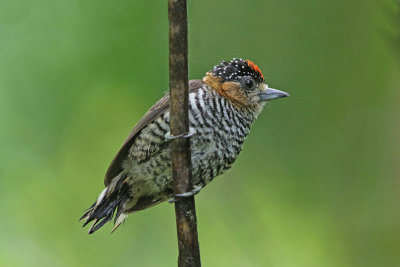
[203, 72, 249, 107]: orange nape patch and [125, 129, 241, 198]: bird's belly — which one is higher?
[203, 72, 249, 107]: orange nape patch

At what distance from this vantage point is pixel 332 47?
14.5ft

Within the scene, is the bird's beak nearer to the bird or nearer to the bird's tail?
the bird

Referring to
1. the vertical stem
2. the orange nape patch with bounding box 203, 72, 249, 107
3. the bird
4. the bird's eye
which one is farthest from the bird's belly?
the vertical stem

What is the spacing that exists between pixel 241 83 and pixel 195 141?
576 millimetres

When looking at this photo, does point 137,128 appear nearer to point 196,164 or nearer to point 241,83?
point 196,164

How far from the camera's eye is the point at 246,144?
455 centimetres

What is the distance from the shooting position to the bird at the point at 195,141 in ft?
11.5

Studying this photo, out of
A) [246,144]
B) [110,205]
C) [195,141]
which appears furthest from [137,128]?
[246,144]

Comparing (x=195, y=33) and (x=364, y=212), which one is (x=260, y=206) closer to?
(x=364, y=212)

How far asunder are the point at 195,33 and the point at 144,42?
43cm

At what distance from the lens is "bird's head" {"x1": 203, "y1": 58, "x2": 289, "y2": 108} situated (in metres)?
3.79

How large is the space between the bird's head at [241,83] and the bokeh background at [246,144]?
28cm

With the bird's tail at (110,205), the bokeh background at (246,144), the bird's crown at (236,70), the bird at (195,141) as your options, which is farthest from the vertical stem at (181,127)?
the bokeh background at (246,144)

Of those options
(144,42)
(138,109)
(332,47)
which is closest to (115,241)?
(138,109)
